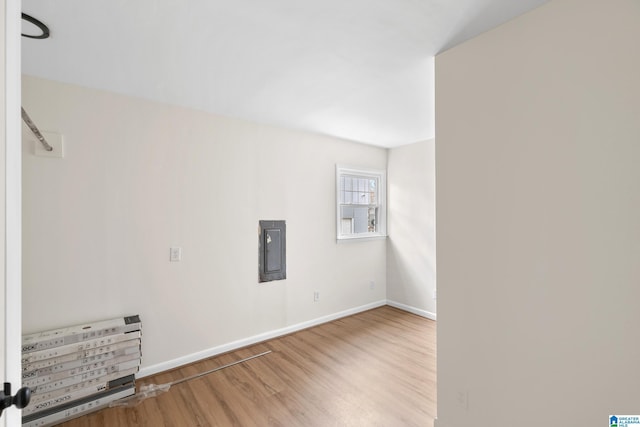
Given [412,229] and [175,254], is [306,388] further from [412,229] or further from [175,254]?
[412,229]

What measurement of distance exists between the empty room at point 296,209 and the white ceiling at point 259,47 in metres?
0.02

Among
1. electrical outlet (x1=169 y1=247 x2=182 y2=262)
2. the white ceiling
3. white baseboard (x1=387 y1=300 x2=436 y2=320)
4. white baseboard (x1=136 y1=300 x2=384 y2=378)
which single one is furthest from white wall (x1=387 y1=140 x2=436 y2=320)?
electrical outlet (x1=169 y1=247 x2=182 y2=262)

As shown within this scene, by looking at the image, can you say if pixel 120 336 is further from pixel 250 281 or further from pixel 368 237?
pixel 368 237

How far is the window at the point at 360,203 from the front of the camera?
13.5ft

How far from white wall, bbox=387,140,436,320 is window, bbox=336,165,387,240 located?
0.53 ft

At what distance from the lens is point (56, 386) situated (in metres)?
1.99

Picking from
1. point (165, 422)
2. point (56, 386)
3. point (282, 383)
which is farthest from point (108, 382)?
point (282, 383)

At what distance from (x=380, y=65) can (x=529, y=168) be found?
1183 millimetres

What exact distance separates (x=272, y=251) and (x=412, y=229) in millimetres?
2150

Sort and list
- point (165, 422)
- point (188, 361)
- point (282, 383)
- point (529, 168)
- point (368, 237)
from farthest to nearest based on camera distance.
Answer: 1. point (368, 237)
2. point (188, 361)
3. point (282, 383)
4. point (165, 422)
5. point (529, 168)

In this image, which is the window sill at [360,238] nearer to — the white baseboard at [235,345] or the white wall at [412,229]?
the white wall at [412,229]

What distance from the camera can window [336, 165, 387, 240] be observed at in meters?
4.12

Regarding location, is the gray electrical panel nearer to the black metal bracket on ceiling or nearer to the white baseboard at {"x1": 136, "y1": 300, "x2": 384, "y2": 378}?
the white baseboard at {"x1": 136, "y1": 300, "x2": 384, "y2": 378}

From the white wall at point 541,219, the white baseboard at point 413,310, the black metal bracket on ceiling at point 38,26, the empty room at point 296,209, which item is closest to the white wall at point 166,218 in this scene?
the empty room at point 296,209
